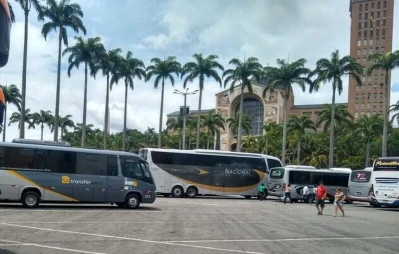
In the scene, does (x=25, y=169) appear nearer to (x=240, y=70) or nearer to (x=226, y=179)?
(x=226, y=179)

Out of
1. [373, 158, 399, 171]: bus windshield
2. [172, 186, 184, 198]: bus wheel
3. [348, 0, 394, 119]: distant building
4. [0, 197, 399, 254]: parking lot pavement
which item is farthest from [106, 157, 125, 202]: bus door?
[348, 0, 394, 119]: distant building

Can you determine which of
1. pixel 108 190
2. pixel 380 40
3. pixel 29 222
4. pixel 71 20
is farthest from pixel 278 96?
A: pixel 29 222

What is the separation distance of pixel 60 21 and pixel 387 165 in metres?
34.3

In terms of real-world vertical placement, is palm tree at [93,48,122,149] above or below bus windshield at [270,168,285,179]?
above

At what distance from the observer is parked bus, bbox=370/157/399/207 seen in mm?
29719

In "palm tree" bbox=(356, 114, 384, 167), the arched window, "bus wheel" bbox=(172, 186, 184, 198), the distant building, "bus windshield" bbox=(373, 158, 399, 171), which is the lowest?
"bus wheel" bbox=(172, 186, 184, 198)

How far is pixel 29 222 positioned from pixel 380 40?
399ft

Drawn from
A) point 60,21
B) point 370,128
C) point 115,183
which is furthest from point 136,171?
point 370,128

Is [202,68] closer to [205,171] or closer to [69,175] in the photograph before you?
[205,171]

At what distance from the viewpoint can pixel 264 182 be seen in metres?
38.9

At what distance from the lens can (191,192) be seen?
3606 cm

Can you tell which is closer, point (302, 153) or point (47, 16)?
point (47, 16)

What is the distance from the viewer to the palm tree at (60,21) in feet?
157

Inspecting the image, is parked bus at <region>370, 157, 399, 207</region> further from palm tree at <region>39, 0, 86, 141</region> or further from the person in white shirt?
palm tree at <region>39, 0, 86, 141</region>
